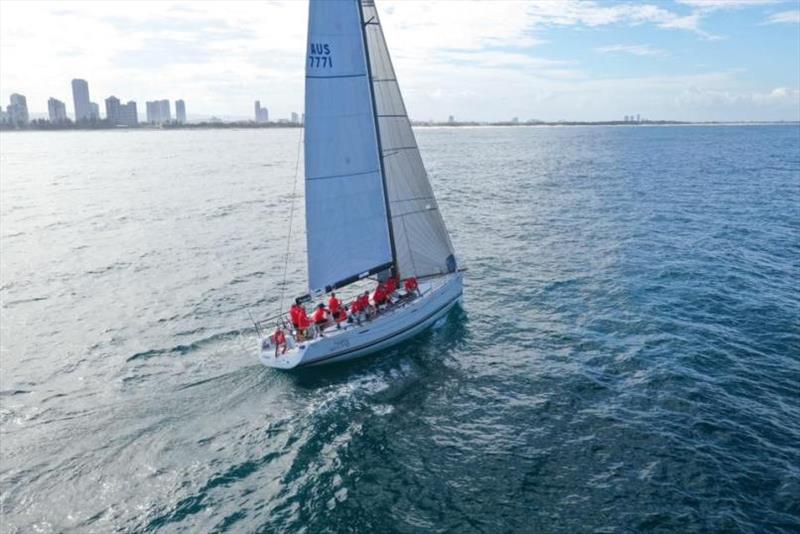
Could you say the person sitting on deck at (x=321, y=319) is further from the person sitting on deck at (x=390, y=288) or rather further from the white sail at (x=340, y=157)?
the person sitting on deck at (x=390, y=288)

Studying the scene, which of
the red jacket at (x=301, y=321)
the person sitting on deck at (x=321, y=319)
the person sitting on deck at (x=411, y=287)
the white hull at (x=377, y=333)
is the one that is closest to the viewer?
the white hull at (x=377, y=333)

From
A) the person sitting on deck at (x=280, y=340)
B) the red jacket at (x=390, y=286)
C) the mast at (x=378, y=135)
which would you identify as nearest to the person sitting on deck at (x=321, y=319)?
the person sitting on deck at (x=280, y=340)

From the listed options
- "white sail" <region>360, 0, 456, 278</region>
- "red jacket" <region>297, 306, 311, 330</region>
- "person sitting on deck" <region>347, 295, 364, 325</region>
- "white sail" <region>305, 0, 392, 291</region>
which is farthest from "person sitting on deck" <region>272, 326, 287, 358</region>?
"white sail" <region>360, 0, 456, 278</region>

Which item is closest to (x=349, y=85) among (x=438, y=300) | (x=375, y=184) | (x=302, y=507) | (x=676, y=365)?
(x=375, y=184)

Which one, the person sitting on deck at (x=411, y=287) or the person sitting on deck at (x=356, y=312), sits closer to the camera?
the person sitting on deck at (x=356, y=312)

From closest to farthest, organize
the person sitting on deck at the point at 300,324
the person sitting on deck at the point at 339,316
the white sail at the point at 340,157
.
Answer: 1. the white sail at the point at 340,157
2. the person sitting on deck at the point at 300,324
3. the person sitting on deck at the point at 339,316

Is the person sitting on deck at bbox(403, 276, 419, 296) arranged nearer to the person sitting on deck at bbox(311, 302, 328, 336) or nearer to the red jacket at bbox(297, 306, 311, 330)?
the person sitting on deck at bbox(311, 302, 328, 336)

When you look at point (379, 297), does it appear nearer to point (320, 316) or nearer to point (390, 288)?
point (390, 288)
